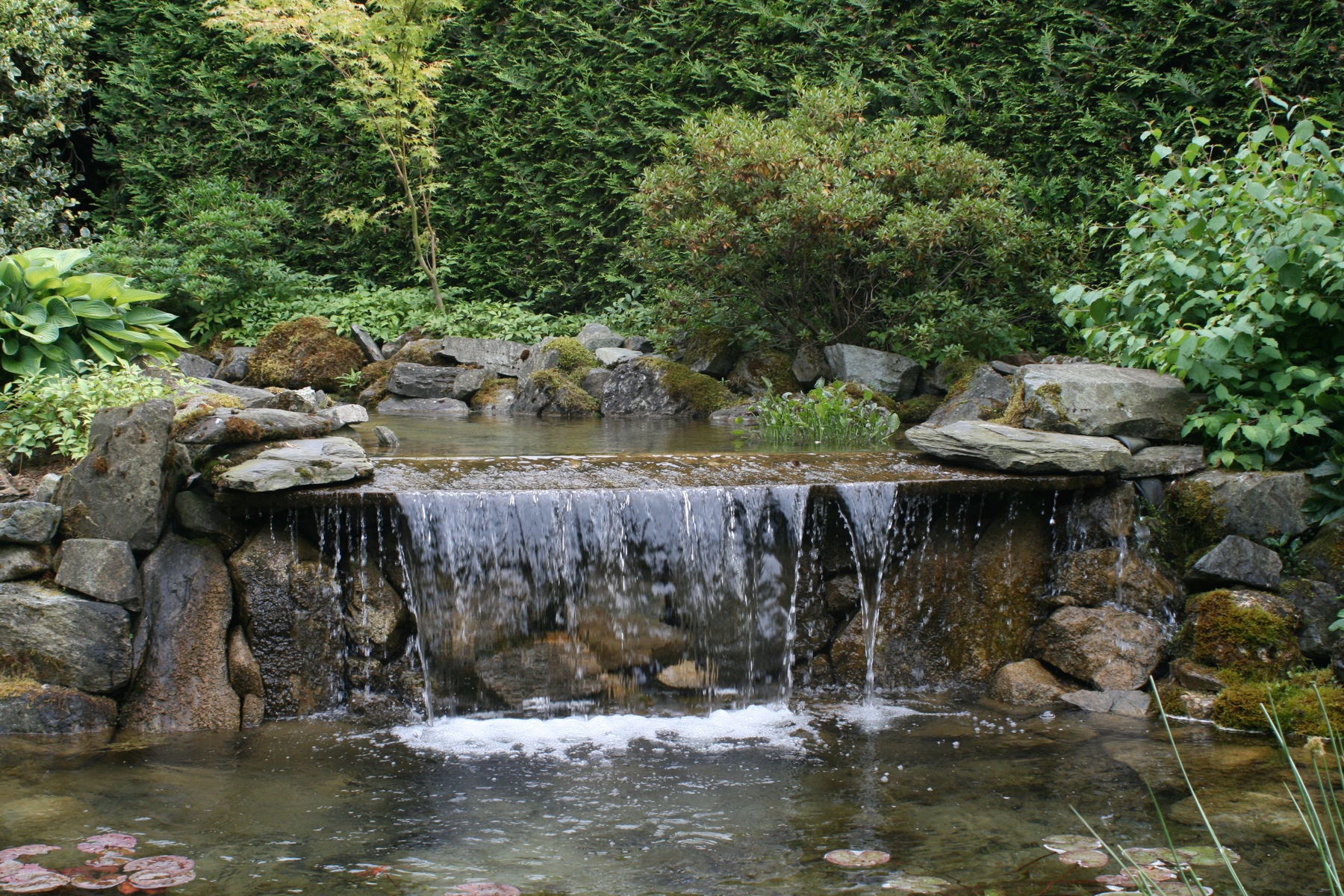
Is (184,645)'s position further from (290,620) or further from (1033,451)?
(1033,451)

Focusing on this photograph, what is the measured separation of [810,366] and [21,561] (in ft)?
22.0

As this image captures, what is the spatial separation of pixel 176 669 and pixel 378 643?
2.80 feet

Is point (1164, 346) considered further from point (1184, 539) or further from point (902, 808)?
point (902, 808)

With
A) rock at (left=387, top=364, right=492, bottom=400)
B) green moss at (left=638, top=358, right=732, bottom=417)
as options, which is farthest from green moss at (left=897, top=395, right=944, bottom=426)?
rock at (left=387, top=364, right=492, bottom=400)

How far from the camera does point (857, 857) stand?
3.12 meters

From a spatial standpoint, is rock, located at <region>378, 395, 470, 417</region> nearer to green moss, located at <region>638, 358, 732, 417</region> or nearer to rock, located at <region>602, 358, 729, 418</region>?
rock, located at <region>602, 358, 729, 418</region>

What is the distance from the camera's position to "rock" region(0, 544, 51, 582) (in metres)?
4.31

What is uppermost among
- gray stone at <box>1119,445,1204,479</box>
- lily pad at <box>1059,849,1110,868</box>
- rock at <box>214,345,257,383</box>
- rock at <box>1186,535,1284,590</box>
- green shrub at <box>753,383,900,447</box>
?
rock at <box>214,345,257,383</box>

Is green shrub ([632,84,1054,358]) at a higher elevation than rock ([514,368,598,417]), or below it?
higher

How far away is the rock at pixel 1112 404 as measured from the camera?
540 centimetres

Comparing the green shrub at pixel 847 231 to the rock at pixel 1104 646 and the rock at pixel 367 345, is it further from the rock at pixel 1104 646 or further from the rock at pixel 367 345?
the rock at pixel 367 345

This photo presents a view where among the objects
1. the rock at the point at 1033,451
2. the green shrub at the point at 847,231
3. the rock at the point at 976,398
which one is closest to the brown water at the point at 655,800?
the rock at the point at 1033,451

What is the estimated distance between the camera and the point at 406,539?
189 inches

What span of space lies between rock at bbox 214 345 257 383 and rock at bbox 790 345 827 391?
6.52 meters
